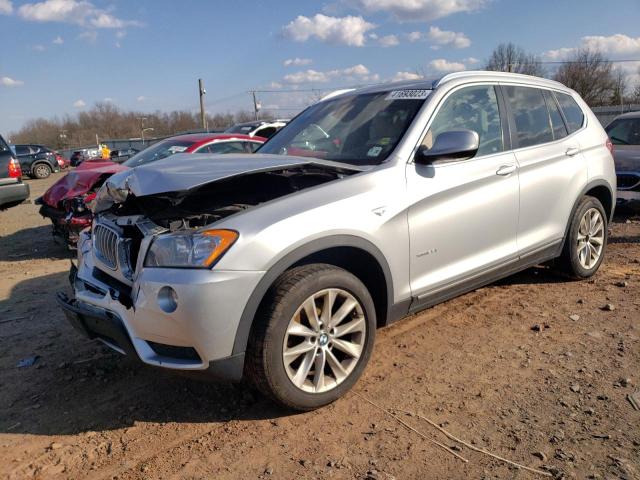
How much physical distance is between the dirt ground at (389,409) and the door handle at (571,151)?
1294 mm

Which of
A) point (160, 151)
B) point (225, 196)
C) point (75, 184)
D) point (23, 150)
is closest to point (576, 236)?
point (225, 196)

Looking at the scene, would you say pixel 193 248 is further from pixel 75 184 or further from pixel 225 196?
pixel 75 184

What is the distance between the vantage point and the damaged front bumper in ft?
8.34

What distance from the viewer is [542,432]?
272 centimetres

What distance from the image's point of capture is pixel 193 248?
2.62 meters

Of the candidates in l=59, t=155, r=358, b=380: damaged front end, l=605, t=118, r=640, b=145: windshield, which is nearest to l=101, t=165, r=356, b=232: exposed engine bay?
l=59, t=155, r=358, b=380: damaged front end

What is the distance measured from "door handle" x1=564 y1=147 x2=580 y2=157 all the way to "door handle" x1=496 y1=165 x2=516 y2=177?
0.91m

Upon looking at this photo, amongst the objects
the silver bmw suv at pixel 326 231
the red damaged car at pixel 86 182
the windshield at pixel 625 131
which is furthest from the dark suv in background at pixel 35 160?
the silver bmw suv at pixel 326 231

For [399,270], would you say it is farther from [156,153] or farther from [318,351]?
[156,153]

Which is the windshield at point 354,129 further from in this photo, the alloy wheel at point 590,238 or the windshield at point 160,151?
the windshield at point 160,151

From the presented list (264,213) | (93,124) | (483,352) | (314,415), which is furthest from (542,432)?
(93,124)

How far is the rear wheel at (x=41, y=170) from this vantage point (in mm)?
25906

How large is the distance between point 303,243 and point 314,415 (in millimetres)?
1001

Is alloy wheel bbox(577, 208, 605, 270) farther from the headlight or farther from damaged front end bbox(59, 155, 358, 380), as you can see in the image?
the headlight
